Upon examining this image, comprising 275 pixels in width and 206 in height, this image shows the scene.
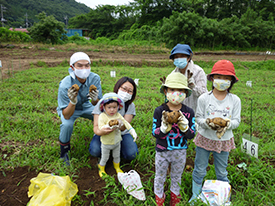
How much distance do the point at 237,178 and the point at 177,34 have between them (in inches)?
718

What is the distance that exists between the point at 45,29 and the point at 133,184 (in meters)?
→ 19.5

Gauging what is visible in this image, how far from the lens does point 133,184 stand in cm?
204

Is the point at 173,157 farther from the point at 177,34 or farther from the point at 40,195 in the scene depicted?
the point at 177,34

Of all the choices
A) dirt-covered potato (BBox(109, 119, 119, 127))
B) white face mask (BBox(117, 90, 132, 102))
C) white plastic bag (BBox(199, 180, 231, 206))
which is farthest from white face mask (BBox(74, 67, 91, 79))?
white plastic bag (BBox(199, 180, 231, 206))

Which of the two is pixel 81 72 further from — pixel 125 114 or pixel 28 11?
pixel 28 11

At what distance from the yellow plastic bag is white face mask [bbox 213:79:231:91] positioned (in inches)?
72.0

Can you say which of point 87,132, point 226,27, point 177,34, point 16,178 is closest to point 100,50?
point 177,34

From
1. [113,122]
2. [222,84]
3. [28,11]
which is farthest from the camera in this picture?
[28,11]

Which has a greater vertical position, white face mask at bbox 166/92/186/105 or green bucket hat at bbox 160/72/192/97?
green bucket hat at bbox 160/72/192/97

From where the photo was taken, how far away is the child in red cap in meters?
1.82

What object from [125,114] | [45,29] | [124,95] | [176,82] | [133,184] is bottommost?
[133,184]

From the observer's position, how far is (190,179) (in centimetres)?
227

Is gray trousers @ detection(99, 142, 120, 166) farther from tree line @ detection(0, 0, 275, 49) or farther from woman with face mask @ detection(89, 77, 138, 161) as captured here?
tree line @ detection(0, 0, 275, 49)

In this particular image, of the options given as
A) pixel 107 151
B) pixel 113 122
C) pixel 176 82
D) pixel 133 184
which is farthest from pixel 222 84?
pixel 107 151
